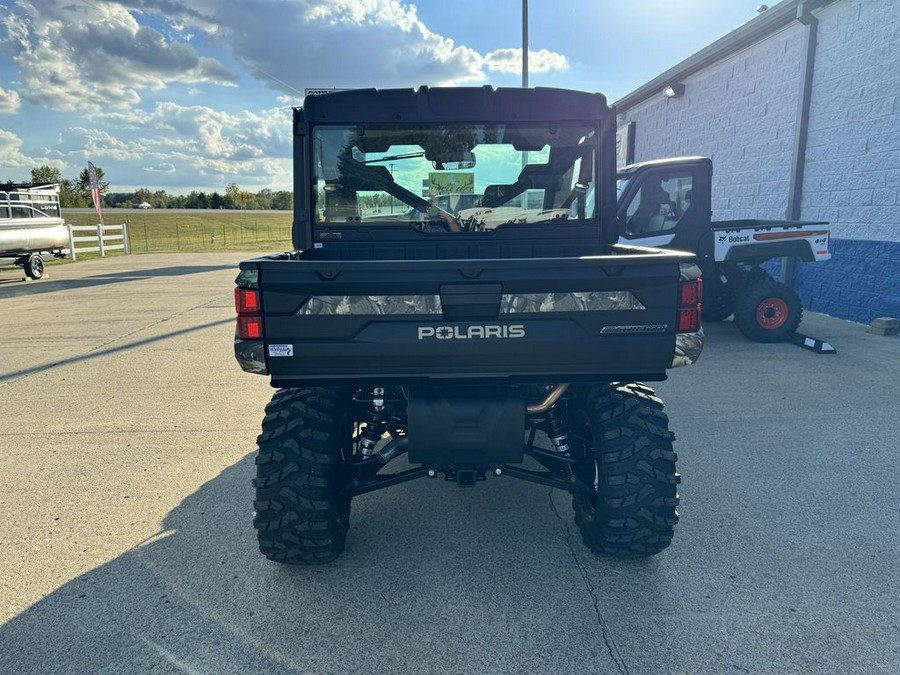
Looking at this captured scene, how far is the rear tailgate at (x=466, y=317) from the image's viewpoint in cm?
255

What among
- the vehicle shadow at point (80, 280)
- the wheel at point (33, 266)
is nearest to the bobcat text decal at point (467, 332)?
the vehicle shadow at point (80, 280)

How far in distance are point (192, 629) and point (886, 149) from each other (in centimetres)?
1020

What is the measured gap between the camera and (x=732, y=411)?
5391 millimetres

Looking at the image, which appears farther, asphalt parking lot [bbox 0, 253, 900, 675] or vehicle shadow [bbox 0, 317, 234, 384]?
vehicle shadow [bbox 0, 317, 234, 384]

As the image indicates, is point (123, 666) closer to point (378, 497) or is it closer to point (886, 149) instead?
point (378, 497)

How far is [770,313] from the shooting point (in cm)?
815

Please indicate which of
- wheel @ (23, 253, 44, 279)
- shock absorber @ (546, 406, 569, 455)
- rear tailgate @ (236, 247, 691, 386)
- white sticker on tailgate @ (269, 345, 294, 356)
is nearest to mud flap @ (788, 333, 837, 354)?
shock absorber @ (546, 406, 569, 455)

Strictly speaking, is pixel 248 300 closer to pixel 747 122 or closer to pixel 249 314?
pixel 249 314

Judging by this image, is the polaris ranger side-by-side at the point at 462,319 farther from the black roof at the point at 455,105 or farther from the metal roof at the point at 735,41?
the metal roof at the point at 735,41

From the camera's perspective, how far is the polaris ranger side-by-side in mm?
2586

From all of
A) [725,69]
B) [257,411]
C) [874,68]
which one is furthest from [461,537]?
[725,69]

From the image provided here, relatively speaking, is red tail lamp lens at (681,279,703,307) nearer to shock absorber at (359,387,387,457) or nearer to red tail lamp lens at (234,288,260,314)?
shock absorber at (359,387,387,457)

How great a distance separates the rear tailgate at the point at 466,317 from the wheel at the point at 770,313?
618 centimetres

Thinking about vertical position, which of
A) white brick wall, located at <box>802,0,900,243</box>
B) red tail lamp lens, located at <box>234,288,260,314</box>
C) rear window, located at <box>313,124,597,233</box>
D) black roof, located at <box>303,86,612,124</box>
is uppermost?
white brick wall, located at <box>802,0,900,243</box>
